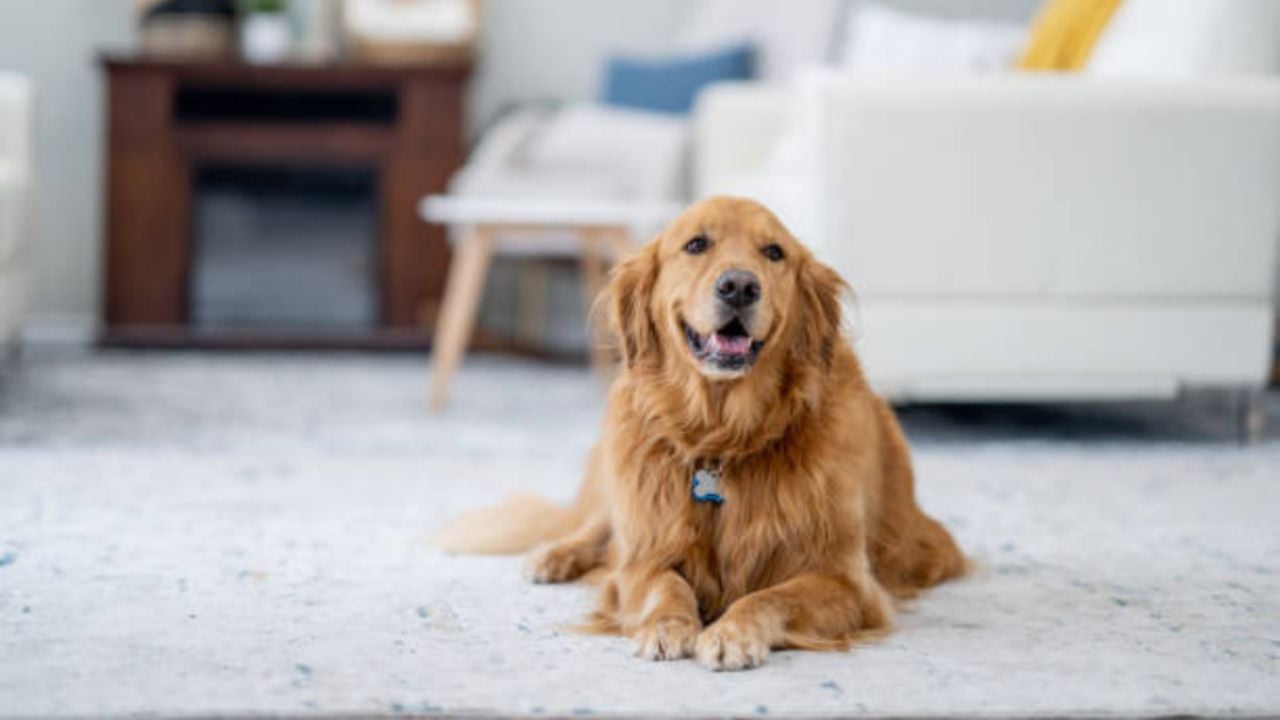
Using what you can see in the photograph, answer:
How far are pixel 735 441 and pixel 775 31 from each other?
343 centimetres

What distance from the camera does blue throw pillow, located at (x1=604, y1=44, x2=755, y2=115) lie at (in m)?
4.82

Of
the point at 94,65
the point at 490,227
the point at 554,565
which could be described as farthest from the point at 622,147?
the point at 554,565

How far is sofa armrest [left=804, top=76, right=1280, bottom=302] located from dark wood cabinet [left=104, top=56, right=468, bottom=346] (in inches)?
95.1

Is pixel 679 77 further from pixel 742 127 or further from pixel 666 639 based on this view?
pixel 666 639

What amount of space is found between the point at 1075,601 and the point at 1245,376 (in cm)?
155

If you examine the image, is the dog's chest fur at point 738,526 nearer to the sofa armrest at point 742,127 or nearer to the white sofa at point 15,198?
the white sofa at point 15,198

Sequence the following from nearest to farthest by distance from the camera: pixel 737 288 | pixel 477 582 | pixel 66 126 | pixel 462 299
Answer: pixel 737 288 < pixel 477 582 < pixel 462 299 < pixel 66 126

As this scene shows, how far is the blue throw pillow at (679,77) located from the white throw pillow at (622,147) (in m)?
0.05

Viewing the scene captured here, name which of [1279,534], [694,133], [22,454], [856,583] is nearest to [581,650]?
[856,583]

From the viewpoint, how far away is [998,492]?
Result: 2582 mm

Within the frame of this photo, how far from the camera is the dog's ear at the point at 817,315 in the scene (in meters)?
1.69

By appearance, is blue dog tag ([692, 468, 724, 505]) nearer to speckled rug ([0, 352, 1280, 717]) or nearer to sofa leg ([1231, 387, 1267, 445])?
speckled rug ([0, 352, 1280, 717])

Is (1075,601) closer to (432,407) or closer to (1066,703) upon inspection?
(1066,703)

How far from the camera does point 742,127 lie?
412 centimetres
